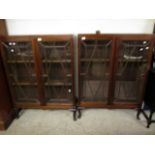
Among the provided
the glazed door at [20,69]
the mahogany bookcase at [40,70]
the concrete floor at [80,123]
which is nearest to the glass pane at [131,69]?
the concrete floor at [80,123]

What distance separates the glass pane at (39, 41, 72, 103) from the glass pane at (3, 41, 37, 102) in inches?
7.7

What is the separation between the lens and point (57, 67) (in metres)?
2.16

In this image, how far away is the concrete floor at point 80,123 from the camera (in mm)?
2059

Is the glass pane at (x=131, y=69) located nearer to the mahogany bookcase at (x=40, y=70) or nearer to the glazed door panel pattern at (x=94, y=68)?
the glazed door panel pattern at (x=94, y=68)

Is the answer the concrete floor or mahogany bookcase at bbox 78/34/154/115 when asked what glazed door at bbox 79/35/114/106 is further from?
the concrete floor

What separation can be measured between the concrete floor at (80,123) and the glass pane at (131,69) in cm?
33

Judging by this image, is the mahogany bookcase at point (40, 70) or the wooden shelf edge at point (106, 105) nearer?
the mahogany bookcase at point (40, 70)

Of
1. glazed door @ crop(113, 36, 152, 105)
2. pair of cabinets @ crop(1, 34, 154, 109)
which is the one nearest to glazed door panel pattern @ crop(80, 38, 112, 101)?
pair of cabinets @ crop(1, 34, 154, 109)

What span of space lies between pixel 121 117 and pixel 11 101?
1786mm

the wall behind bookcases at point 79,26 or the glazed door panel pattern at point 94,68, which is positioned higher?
the wall behind bookcases at point 79,26

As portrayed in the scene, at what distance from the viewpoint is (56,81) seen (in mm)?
2182

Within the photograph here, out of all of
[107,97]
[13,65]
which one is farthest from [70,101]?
[13,65]

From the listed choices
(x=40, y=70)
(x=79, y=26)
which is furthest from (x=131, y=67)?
(x=40, y=70)
